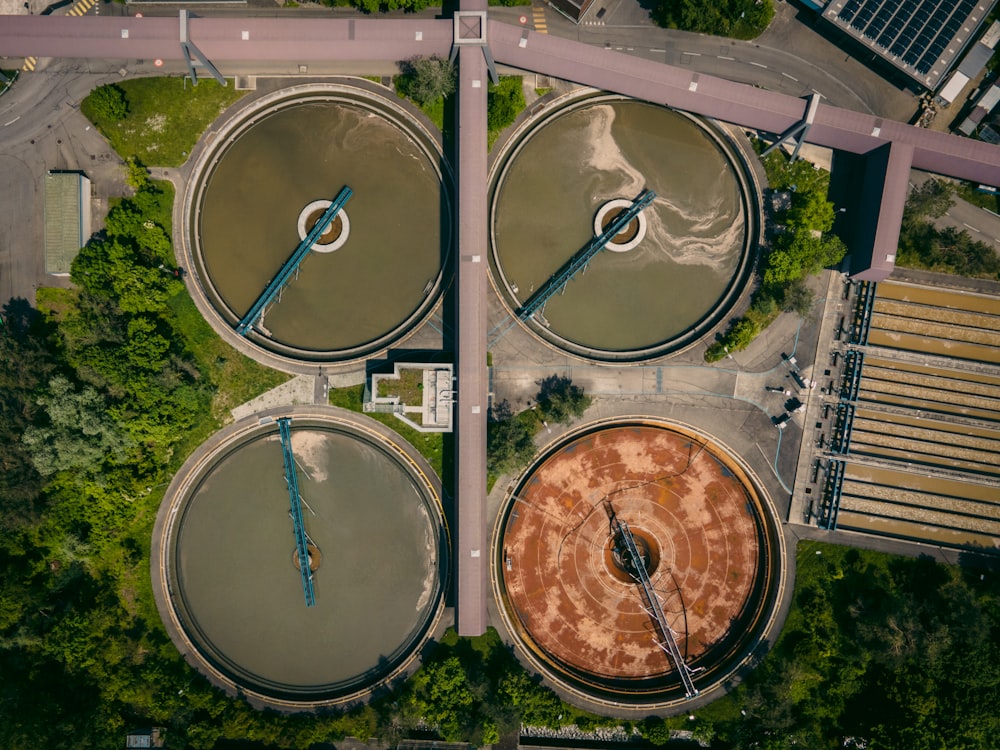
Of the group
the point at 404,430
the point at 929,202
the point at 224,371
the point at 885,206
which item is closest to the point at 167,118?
A: the point at 224,371

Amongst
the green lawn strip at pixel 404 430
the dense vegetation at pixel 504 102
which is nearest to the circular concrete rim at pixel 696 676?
the green lawn strip at pixel 404 430

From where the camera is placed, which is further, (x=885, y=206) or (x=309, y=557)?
(x=309, y=557)

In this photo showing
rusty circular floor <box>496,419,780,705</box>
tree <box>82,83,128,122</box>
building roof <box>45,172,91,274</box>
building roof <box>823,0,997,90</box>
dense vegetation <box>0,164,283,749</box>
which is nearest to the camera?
dense vegetation <box>0,164,283,749</box>

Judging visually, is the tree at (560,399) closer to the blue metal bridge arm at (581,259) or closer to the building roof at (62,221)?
the blue metal bridge arm at (581,259)

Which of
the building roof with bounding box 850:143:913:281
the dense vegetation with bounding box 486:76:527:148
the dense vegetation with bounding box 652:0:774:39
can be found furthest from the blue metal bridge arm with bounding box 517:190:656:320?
the building roof with bounding box 850:143:913:281

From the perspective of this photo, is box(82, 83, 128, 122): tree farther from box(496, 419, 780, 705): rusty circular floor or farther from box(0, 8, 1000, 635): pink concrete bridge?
box(496, 419, 780, 705): rusty circular floor

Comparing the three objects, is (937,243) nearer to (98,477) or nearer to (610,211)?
(610,211)
